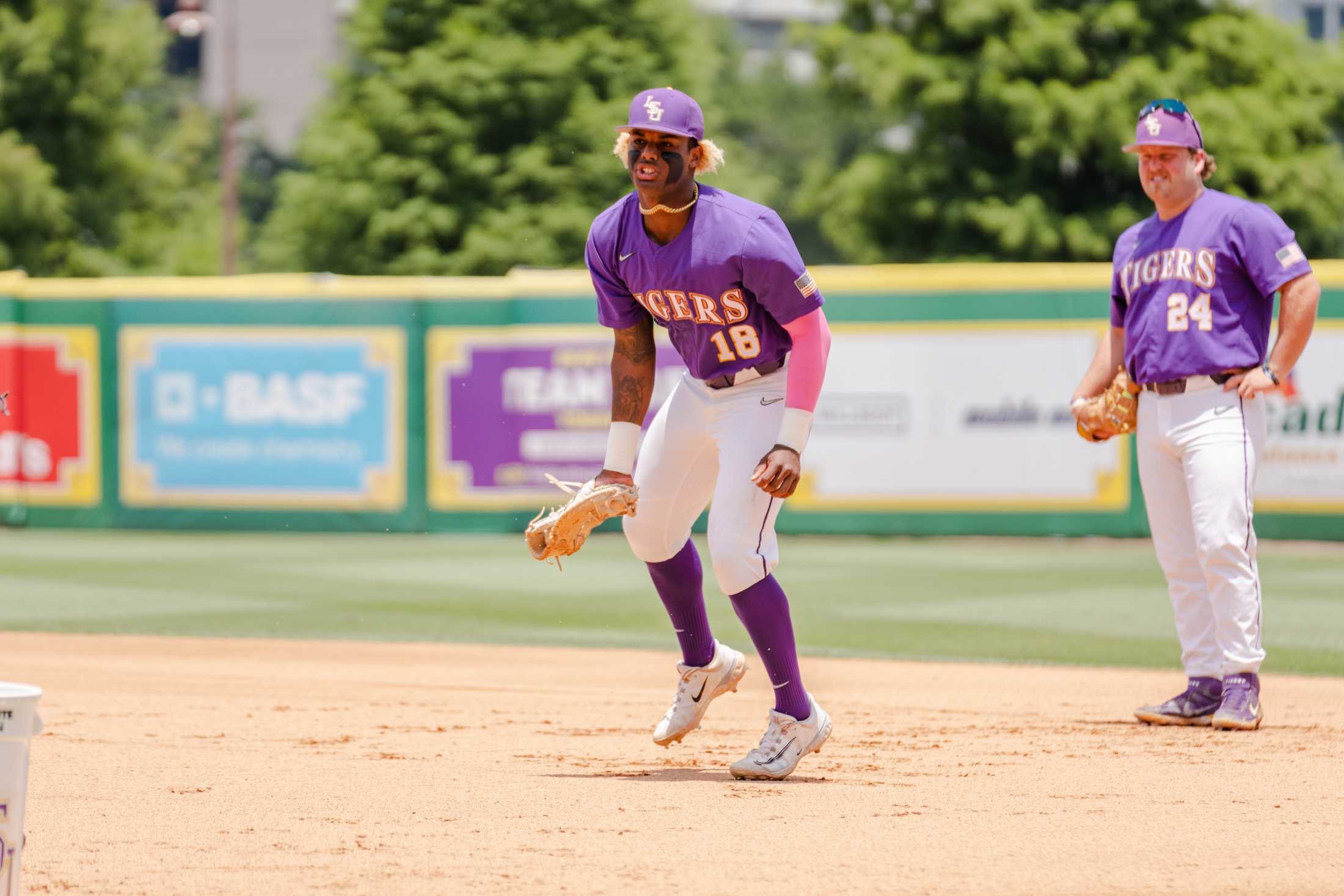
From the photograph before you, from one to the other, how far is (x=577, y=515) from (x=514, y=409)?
1008 centimetres

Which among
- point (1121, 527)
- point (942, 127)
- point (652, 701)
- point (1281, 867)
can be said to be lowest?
point (1121, 527)

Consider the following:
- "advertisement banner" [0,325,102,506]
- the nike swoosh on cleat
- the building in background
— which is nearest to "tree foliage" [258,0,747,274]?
"advertisement banner" [0,325,102,506]

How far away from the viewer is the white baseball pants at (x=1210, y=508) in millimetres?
5820

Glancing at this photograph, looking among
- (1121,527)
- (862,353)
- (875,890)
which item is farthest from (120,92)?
(875,890)

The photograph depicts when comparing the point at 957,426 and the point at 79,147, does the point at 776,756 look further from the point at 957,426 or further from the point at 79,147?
the point at 79,147

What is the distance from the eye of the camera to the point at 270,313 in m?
15.5

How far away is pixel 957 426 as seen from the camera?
14.5 meters

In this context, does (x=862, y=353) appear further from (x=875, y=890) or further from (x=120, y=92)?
(x=120, y=92)

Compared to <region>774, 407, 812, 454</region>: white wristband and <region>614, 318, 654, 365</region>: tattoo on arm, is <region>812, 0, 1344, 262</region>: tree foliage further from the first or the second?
<region>774, 407, 812, 454</region>: white wristband

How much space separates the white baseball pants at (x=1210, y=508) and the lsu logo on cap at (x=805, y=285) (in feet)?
5.57

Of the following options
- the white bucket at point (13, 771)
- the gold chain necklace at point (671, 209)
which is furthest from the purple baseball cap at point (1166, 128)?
the white bucket at point (13, 771)

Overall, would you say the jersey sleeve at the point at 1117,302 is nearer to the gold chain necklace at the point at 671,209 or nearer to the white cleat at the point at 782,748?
the gold chain necklace at the point at 671,209

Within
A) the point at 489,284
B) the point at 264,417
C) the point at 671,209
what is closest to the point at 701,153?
the point at 671,209

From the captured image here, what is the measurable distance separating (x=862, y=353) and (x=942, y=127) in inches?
478
